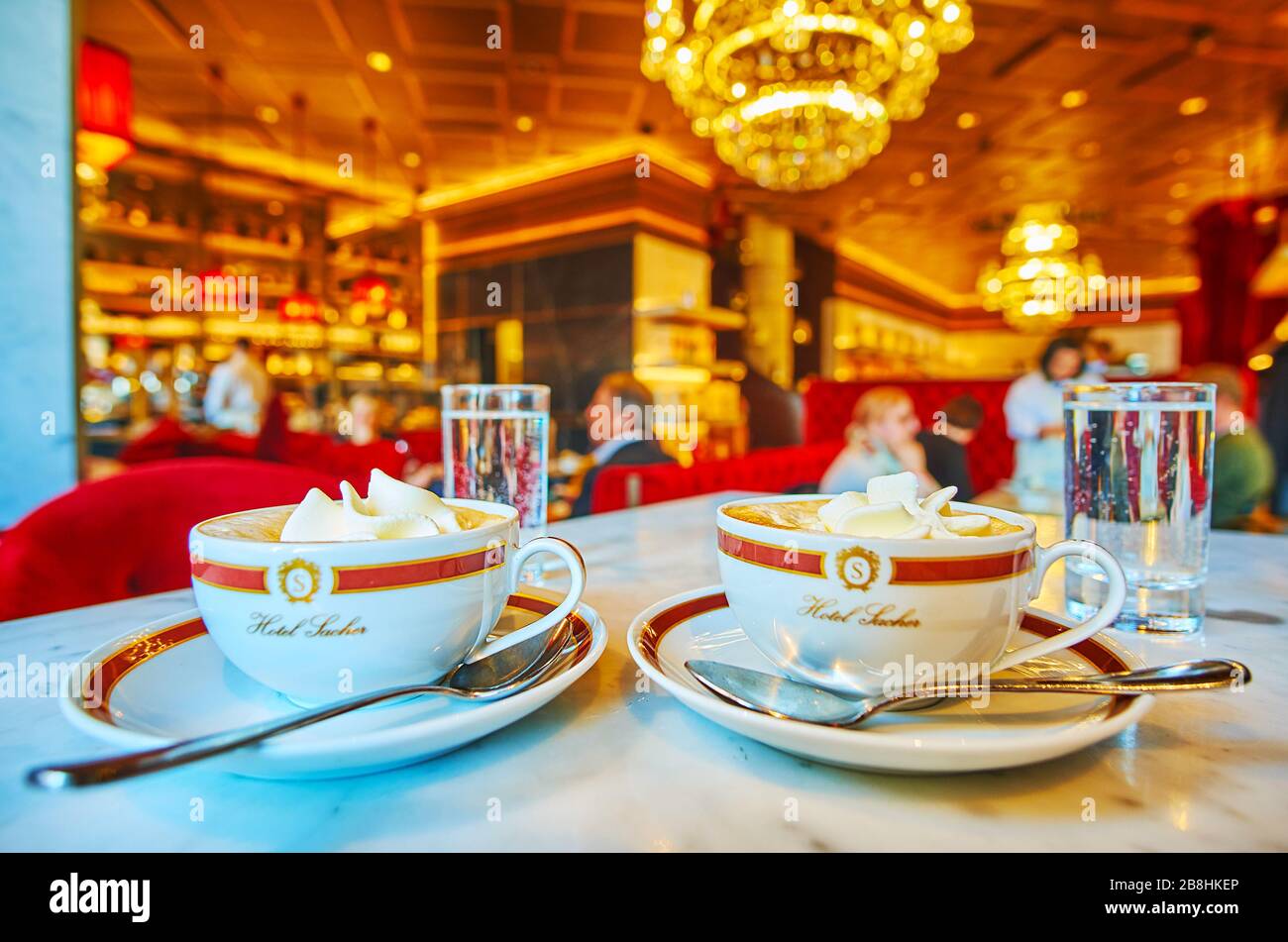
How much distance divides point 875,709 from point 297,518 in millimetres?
372

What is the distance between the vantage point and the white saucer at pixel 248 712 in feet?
1.19

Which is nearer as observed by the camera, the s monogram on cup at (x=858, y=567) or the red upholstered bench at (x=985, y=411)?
the s monogram on cup at (x=858, y=567)

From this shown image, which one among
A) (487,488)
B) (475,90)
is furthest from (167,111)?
(487,488)

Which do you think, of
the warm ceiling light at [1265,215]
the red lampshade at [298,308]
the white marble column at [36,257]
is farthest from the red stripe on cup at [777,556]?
the warm ceiling light at [1265,215]

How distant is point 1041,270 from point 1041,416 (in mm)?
6930

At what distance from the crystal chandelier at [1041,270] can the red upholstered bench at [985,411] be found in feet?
19.3

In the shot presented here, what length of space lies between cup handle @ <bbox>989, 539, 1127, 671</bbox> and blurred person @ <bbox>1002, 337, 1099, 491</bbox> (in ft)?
11.6

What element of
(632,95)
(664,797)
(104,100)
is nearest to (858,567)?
(664,797)

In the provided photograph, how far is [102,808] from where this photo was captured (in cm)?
38

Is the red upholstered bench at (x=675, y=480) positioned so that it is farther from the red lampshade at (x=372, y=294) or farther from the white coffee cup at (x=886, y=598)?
the red lampshade at (x=372, y=294)

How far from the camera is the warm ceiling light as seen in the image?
24.3ft

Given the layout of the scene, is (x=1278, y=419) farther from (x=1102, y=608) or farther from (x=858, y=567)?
(x=858, y=567)

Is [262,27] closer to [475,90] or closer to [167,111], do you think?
[475,90]

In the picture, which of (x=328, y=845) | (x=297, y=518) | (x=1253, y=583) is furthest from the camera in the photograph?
(x=1253, y=583)
